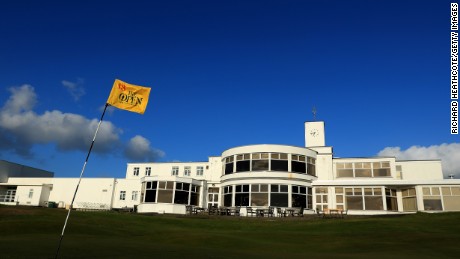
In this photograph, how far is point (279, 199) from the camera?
127ft

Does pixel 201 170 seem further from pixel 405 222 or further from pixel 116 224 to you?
pixel 405 222

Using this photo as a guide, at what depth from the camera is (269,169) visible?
131 feet

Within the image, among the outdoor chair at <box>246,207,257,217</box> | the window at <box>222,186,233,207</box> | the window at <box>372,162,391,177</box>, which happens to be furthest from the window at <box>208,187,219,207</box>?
the window at <box>372,162,391,177</box>

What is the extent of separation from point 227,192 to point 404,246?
25589 mm

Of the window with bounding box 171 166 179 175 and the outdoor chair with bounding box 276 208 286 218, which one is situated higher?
the window with bounding box 171 166 179 175

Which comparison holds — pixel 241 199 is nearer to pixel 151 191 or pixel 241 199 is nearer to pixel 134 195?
pixel 151 191

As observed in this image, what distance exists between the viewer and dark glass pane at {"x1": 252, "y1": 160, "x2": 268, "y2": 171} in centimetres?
4022

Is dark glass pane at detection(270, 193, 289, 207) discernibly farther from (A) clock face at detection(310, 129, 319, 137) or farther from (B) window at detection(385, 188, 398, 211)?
(A) clock face at detection(310, 129, 319, 137)

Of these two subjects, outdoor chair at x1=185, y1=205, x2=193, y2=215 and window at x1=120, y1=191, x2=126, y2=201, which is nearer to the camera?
outdoor chair at x1=185, y1=205, x2=193, y2=215

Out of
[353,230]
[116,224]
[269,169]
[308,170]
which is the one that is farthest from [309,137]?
[116,224]

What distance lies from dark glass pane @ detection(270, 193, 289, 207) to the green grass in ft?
20.2

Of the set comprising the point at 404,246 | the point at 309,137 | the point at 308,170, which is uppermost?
the point at 309,137

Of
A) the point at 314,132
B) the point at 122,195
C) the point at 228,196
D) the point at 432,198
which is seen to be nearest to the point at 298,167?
the point at 228,196

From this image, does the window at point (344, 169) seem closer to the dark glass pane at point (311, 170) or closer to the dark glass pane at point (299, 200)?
the dark glass pane at point (311, 170)
